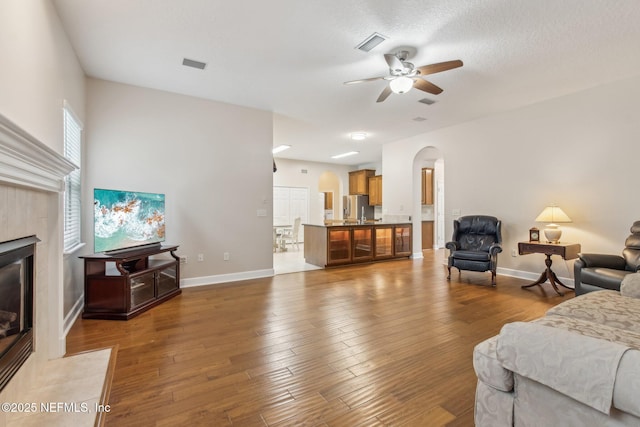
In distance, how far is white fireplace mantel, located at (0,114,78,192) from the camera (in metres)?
1.39

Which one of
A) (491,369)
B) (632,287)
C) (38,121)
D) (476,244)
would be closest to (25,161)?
(38,121)

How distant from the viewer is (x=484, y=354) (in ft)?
4.52

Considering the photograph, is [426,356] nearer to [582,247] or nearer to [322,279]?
[322,279]

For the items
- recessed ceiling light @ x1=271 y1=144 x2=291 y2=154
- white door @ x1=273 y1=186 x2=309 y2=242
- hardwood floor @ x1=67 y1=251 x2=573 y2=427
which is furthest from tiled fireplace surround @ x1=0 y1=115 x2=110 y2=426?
white door @ x1=273 y1=186 x2=309 y2=242

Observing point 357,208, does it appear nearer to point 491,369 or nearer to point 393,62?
point 393,62

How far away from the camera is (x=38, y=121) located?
213 cm

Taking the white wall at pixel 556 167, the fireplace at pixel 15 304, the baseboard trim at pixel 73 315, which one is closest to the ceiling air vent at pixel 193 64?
the fireplace at pixel 15 304

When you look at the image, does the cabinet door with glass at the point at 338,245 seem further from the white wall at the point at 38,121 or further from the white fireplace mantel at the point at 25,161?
the white fireplace mantel at the point at 25,161

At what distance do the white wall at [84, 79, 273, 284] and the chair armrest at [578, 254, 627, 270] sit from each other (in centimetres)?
432

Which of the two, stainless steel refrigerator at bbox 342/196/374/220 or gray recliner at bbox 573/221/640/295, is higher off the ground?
stainless steel refrigerator at bbox 342/196/374/220

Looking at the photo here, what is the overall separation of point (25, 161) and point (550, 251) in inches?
216

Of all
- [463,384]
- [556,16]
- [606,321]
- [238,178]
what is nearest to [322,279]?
[238,178]

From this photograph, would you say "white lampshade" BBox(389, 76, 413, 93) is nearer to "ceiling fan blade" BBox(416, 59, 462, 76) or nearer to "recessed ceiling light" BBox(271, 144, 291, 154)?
"ceiling fan blade" BBox(416, 59, 462, 76)

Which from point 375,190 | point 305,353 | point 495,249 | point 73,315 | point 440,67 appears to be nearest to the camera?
point 305,353
